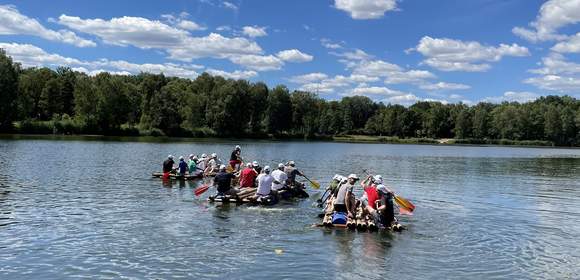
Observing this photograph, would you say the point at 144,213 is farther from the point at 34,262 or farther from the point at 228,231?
the point at 34,262

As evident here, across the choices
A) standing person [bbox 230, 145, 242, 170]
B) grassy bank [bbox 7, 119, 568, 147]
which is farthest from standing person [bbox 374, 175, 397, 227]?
grassy bank [bbox 7, 119, 568, 147]

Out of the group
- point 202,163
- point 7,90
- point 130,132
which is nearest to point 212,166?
point 202,163

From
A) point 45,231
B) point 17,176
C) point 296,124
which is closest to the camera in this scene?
point 45,231

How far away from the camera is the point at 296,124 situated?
165375 mm

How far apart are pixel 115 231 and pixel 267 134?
13425cm

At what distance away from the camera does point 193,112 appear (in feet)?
452

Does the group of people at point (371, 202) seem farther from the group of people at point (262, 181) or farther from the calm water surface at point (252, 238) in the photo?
the group of people at point (262, 181)

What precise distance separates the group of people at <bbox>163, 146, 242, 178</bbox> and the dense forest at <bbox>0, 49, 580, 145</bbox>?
76.0 metres

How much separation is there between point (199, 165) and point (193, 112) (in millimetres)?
98201

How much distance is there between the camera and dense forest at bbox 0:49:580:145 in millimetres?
114000

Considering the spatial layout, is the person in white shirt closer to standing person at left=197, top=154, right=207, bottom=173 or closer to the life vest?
the life vest

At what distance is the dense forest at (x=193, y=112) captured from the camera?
11400 cm

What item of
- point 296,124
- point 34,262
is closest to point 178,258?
point 34,262

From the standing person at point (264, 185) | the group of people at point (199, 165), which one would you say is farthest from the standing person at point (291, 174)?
the group of people at point (199, 165)
